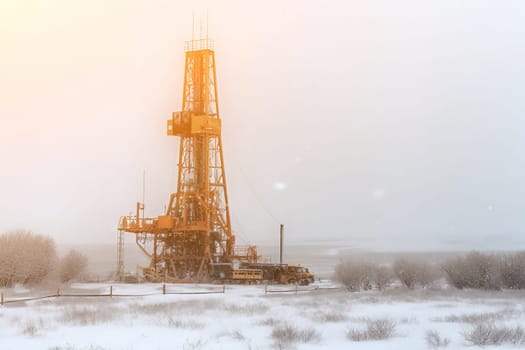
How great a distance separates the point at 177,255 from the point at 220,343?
3336 cm

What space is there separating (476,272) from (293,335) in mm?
24578

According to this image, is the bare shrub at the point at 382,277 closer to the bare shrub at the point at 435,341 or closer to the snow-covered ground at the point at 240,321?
the snow-covered ground at the point at 240,321

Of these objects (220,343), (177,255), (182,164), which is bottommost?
(220,343)

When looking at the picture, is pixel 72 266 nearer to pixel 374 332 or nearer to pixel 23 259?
pixel 23 259

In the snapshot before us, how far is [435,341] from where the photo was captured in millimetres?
17078

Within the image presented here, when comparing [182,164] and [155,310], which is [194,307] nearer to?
[155,310]

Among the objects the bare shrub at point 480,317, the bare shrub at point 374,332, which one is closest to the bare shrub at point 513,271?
the bare shrub at point 480,317

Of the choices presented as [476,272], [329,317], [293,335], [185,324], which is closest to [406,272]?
[476,272]

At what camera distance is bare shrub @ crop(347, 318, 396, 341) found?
1814 cm

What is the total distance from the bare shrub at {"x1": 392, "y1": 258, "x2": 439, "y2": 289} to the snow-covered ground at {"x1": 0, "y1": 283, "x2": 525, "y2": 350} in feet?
35.4

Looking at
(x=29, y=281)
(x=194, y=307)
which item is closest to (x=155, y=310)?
(x=194, y=307)

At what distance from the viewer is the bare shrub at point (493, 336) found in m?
16.7

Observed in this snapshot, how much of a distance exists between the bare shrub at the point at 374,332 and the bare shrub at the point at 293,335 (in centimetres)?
→ 89

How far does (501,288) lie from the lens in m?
39.8
